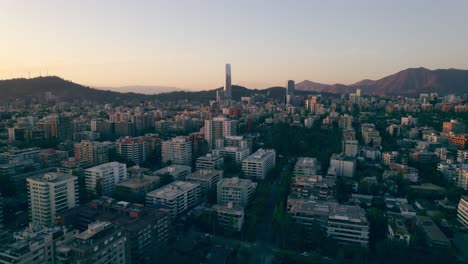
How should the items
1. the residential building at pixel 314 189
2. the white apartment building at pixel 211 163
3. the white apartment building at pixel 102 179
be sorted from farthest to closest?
the white apartment building at pixel 211 163, the white apartment building at pixel 102 179, the residential building at pixel 314 189

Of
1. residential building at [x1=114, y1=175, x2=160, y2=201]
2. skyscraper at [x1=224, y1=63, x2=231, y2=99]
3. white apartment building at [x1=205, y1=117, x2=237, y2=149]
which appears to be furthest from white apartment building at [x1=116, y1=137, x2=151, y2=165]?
skyscraper at [x1=224, y1=63, x2=231, y2=99]

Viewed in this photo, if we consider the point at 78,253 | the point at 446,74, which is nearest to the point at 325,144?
the point at 78,253

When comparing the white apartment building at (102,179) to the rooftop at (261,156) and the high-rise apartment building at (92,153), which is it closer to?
the high-rise apartment building at (92,153)

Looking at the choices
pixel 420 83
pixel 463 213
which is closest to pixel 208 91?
pixel 420 83

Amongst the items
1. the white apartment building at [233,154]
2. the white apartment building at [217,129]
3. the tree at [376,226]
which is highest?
the white apartment building at [217,129]

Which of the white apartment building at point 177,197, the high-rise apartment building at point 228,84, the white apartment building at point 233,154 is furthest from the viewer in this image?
the high-rise apartment building at point 228,84

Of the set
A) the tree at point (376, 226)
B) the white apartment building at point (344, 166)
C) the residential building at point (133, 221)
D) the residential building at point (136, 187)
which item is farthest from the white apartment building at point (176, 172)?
the tree at point (376, 226)

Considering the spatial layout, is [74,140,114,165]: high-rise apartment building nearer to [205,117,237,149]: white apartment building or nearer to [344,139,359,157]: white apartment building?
[205,117,237,149]: white apartment building
